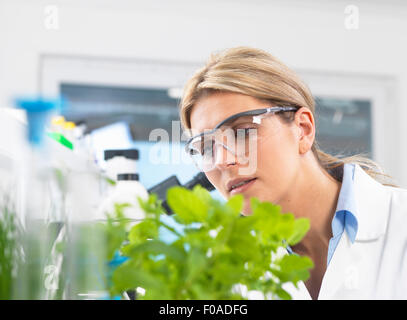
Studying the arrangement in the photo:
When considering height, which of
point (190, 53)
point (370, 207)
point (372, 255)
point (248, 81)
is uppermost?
point (190, 53)

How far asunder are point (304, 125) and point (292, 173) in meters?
0.14

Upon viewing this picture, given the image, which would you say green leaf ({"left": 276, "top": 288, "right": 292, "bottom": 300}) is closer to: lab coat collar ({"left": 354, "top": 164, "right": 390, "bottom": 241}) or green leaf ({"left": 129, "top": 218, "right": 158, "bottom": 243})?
green leaf ({"left": 129, "top": 218, "right": 158, "bottom": 243})

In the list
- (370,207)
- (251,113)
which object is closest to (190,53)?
(251,113)

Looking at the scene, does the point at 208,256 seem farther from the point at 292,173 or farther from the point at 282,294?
the point at 292,173

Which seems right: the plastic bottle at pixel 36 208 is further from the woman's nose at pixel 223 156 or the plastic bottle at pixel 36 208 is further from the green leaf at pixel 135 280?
Answer: the woman's nose at pixel 223 156

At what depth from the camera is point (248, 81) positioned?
1.13 meters

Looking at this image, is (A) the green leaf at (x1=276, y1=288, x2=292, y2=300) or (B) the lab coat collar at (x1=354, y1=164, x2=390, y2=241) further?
(B) the lab coat collar at (x1=354, y1=164, x2=390, y2=241)

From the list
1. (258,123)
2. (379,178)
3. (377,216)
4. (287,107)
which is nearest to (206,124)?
(258,123)

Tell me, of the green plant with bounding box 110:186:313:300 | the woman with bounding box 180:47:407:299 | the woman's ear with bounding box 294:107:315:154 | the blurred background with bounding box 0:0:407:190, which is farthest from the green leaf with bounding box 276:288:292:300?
the blurred background with bounding box 0:0:407:190

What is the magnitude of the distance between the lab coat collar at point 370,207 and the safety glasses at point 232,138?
0.96ft

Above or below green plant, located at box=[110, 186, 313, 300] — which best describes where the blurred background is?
above

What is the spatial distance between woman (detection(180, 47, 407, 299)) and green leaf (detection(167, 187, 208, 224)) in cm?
73

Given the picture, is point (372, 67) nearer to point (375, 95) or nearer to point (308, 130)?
point (375, 95)

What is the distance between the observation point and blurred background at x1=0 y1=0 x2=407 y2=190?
2898 mm
